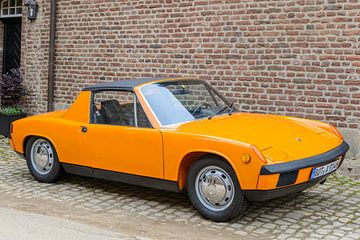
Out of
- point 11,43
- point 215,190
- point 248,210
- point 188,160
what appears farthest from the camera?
point 11,43

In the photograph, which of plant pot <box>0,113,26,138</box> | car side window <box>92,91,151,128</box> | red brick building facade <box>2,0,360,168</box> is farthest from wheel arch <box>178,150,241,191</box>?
plant pot <box>0,113,26,138</box>

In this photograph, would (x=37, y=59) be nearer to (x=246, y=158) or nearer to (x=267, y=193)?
(x=246, y=158)

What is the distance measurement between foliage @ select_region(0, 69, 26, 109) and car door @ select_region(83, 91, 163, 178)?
539 centimetres

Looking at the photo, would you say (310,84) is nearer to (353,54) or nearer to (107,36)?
(353,54)

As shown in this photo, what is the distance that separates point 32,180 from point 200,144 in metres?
2.94

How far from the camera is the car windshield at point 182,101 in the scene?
531cm

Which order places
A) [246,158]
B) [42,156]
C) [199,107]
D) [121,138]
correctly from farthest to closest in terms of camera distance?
[42,156] → [199,107] → [121,138] → [246,158]

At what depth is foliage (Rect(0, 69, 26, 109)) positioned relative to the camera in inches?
418

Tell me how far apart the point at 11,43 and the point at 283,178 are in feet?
32.5

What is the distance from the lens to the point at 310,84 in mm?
7344

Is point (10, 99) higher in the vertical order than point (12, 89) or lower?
lower

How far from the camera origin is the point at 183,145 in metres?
4.87

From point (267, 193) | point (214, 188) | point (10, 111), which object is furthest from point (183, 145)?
point (10, 111)

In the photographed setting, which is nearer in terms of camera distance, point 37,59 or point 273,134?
point 273,134
